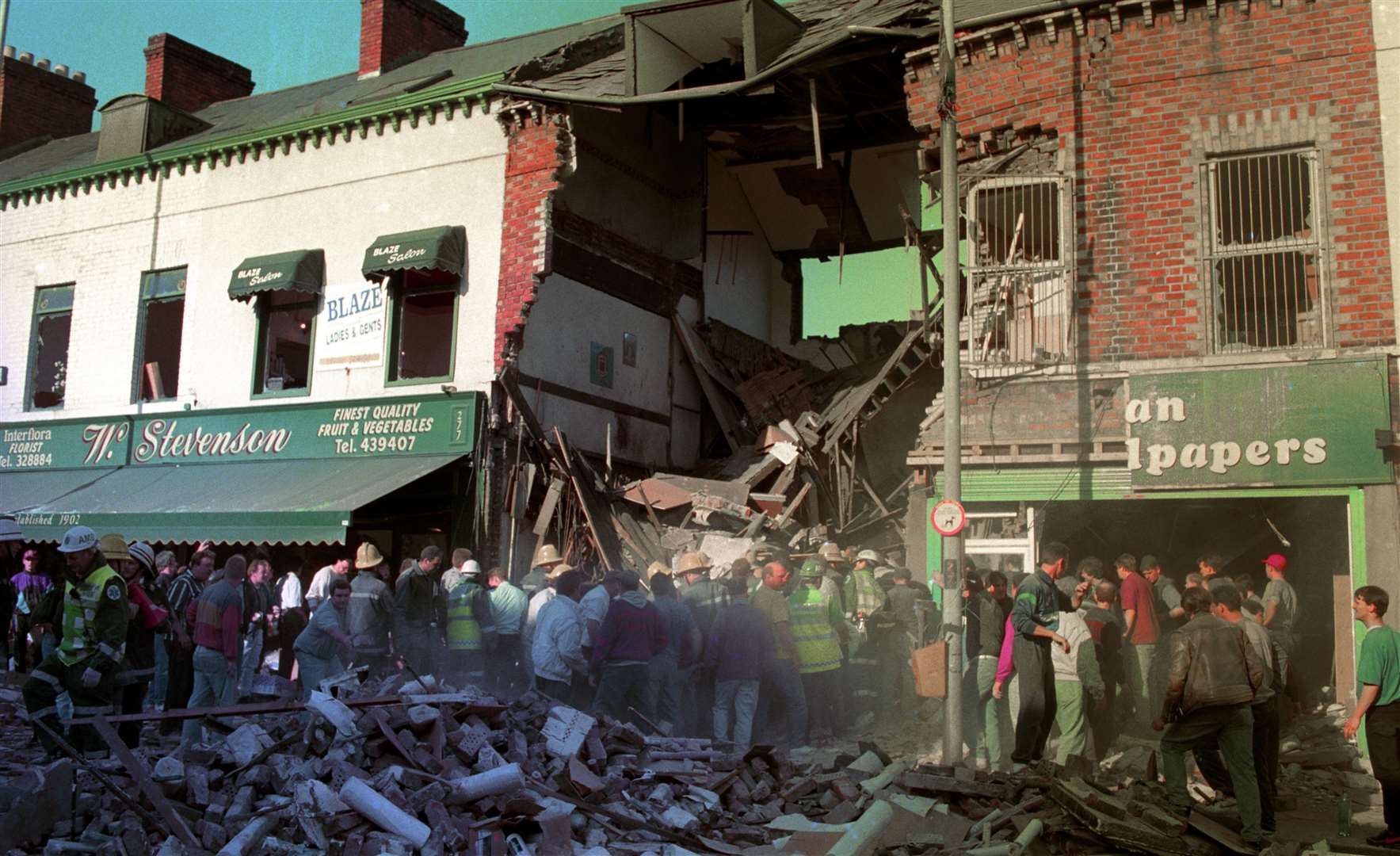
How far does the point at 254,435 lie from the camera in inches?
739

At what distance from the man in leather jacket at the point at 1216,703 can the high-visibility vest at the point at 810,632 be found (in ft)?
13.8

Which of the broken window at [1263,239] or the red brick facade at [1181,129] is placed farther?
the broken window at [1263,239]

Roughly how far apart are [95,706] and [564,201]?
1119cm

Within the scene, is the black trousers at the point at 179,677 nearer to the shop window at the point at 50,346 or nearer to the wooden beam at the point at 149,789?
the wooden beam at the point at 149,789

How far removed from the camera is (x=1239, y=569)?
48.9 feet

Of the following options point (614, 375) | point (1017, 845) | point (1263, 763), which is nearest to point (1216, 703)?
point (1263, 763)

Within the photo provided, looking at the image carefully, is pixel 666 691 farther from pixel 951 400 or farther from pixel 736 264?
pixel 736 264

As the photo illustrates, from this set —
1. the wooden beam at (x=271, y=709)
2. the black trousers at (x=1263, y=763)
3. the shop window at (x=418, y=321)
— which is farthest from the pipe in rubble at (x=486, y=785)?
the shop window at (x=418, y=321)

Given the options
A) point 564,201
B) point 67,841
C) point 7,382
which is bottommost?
point 67,841

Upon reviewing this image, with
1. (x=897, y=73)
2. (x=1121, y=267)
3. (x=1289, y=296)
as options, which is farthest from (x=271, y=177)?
(x=1289, y=296)

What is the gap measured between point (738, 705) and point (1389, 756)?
5458 millimetres

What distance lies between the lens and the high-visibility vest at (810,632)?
40.2 feet

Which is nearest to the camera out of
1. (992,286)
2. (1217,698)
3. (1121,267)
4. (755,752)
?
(1217,698)

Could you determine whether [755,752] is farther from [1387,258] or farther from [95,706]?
[1387,258]
